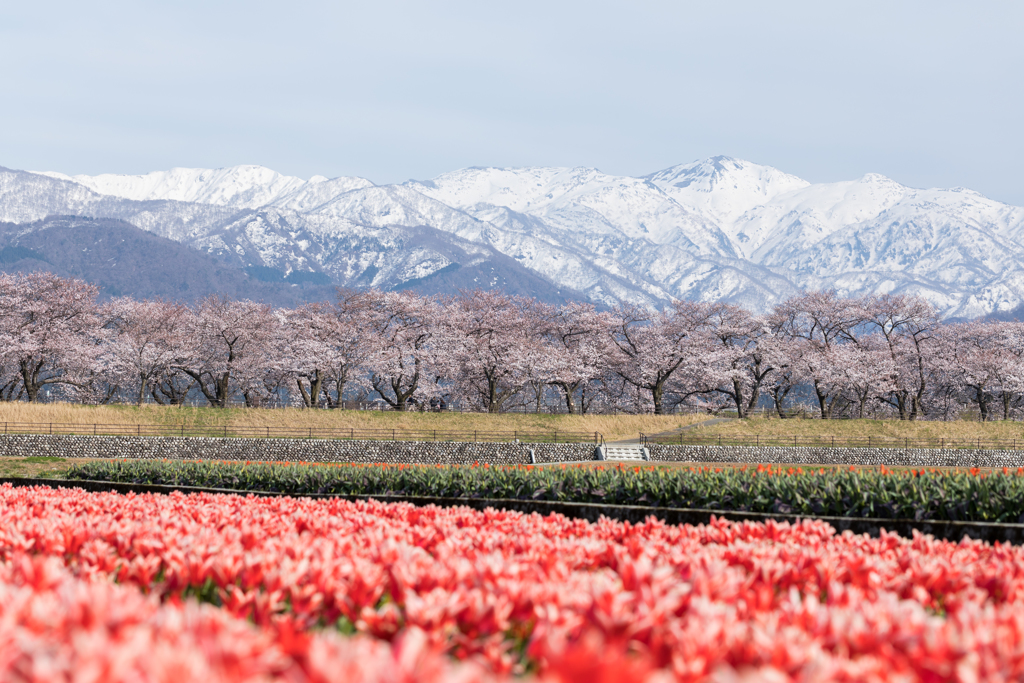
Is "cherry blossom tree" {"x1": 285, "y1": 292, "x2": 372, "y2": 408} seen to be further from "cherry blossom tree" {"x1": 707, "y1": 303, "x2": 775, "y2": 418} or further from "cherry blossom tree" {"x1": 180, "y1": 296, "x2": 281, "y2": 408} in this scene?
"cherry blossom tree" {"x1": 707, "y1": 303, "x2": 775, "y2": 418}

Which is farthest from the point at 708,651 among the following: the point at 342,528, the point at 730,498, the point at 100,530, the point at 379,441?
the point at 379,441

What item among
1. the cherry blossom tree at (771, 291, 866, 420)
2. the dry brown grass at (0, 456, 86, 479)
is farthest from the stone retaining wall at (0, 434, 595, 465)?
the cherry blossom tree at (771, 291, 866, 420)

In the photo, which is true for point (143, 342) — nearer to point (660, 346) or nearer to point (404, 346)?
point (404, 346)

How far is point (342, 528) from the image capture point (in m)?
7.27

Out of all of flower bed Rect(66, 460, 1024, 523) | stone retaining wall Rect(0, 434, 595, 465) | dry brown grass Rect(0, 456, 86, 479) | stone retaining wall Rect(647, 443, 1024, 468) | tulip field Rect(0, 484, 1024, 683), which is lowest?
stone retaining wall Rect(647, 443, 1024, 468)

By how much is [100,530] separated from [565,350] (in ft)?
199

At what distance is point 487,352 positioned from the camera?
6216cm

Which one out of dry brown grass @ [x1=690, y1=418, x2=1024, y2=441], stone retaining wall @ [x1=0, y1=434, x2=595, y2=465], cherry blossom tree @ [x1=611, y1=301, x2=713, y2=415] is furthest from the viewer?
cherry blossom tree @ [x1=611, y1=301, x2=713, y2=415]

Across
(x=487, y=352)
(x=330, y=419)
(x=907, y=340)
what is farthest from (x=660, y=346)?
(x=330, y=419)

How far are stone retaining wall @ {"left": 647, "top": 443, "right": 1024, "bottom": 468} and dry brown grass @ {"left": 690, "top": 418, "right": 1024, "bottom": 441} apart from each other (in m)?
10.3

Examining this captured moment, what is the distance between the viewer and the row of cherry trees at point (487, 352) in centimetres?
5962

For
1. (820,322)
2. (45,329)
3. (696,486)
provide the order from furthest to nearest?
(820,322) → (45,329) → (696,486)

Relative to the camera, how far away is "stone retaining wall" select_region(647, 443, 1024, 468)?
37188 mm

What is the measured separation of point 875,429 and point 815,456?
15428 mm
